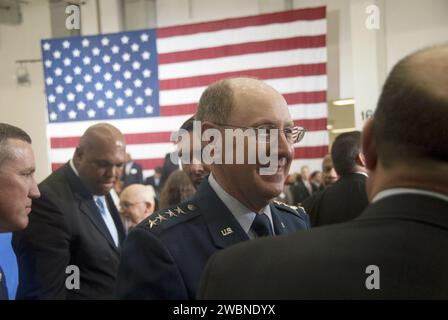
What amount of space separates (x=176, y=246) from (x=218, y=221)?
12 centimetres

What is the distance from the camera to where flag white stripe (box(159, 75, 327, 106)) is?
16.0 ft

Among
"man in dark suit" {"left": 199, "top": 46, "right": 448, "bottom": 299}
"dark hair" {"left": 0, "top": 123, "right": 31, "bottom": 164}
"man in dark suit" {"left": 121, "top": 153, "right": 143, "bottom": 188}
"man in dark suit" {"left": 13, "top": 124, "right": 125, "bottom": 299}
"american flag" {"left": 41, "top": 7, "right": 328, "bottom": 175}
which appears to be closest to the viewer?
"man in dark suit" {"left": 199, "top": 46, "right": 448, "bottom": 299}

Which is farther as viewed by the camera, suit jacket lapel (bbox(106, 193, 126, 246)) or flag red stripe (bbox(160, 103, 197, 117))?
flag red stripe (bbox(160, 103, 197, 117))

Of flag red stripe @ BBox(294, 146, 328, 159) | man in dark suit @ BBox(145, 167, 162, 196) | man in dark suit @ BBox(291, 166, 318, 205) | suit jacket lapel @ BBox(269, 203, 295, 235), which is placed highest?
suit jacket lapel @ BBox(269, 203, 295, 235)

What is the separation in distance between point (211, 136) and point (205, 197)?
0.14m

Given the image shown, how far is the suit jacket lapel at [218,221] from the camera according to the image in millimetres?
1087

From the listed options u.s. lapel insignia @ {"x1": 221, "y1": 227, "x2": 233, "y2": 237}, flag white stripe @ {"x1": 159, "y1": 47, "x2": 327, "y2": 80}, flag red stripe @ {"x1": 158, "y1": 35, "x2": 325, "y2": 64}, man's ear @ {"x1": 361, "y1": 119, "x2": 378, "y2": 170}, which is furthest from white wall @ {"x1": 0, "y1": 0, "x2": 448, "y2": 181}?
man's ear @ {"x1": 361, "y1": 119, "x2": 378, "y2": 170}

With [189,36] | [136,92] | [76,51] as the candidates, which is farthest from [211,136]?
[189,36]

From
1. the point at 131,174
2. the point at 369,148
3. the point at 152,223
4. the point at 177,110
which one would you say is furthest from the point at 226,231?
the point at 177,110

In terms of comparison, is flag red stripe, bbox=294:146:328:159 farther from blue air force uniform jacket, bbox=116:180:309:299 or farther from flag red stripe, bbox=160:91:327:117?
blue air force uniform jacket, bbox=116:180:309:299

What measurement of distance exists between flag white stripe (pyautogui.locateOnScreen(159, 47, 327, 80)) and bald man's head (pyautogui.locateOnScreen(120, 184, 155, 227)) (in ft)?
8.47

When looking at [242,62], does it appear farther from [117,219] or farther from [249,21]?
[117,219]
